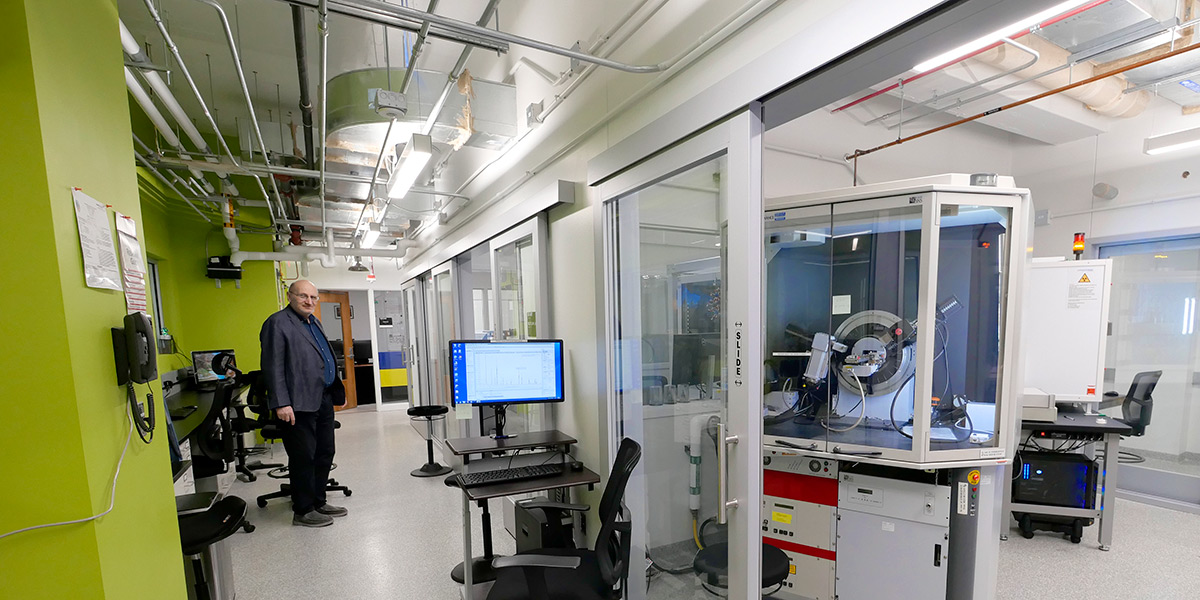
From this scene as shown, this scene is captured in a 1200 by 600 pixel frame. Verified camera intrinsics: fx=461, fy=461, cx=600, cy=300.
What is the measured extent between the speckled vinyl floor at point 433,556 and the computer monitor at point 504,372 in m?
1.14

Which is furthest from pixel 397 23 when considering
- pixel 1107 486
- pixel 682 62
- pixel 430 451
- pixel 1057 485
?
pixel 1107 486

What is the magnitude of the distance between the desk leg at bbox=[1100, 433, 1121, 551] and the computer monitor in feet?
12.1

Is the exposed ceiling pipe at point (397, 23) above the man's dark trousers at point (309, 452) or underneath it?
above

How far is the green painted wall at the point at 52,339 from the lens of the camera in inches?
42.8

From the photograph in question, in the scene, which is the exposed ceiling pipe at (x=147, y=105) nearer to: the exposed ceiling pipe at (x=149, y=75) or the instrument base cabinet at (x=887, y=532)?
the exposed ceiling pipe at (x=149, y=75)

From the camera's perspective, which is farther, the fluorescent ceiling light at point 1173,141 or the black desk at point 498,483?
the fluorescent ceiling light at point 1173,141

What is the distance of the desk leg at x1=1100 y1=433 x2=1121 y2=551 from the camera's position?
122 inches

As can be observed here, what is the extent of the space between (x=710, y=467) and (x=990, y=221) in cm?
200

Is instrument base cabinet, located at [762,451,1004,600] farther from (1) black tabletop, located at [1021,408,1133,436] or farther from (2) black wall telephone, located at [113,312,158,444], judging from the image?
(2) black wall telephone, located at [113,312,158,444]

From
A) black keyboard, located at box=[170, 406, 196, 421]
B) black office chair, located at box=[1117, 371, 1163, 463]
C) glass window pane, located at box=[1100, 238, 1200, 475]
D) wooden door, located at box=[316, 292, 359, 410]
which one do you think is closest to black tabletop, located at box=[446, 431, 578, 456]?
black keyboard, located at box=[170, 406, 196, 421]

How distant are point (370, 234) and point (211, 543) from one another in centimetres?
406

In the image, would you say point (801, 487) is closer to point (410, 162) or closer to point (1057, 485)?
point (1057, 485)

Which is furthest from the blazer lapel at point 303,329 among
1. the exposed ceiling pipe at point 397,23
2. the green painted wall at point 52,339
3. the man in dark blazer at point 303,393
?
the exposed ceiling pipe at point 397,23

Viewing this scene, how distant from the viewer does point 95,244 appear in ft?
4.27
